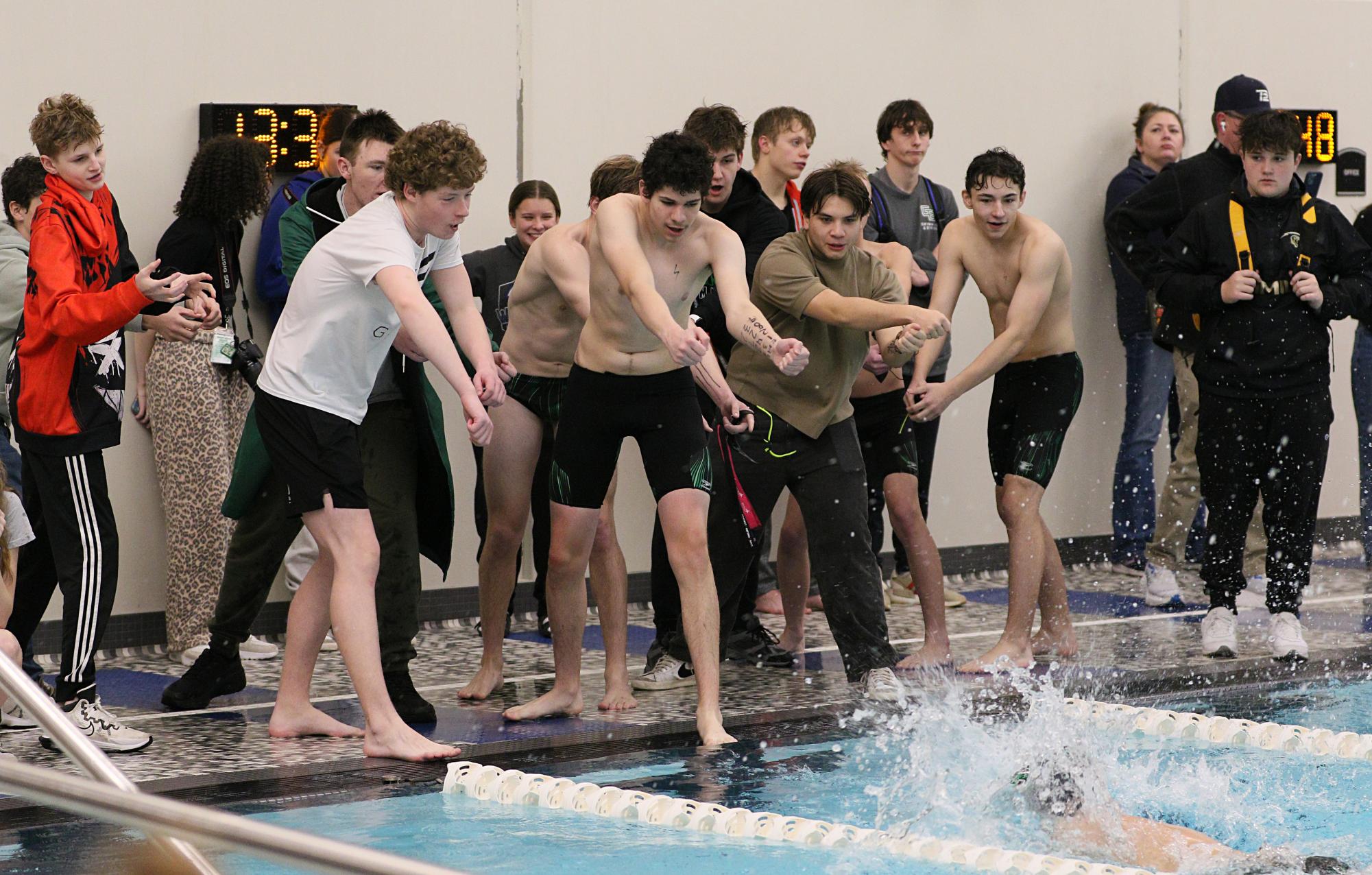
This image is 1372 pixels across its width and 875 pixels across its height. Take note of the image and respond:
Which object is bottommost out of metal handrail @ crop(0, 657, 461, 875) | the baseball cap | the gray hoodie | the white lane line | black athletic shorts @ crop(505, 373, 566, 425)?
the white lane line

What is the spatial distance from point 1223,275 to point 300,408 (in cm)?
389

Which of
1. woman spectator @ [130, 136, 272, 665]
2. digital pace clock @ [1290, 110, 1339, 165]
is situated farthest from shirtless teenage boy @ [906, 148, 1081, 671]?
digital pace clock @ [1290, 110, 1339, 165]

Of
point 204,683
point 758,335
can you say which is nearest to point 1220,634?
point 758,335

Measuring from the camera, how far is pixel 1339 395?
10906mm

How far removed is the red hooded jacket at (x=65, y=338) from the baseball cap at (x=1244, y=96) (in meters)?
5.46

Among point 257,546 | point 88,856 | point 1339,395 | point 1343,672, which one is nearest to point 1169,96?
point 1339,395

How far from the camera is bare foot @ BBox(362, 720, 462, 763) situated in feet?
17.0

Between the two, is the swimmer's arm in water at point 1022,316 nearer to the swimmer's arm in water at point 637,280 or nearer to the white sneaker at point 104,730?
the swimmer's arm in water at point 637,280

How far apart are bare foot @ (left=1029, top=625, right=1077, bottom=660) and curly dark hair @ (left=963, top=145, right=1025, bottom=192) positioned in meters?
1.84

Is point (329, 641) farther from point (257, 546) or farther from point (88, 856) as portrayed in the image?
point (88, 856)

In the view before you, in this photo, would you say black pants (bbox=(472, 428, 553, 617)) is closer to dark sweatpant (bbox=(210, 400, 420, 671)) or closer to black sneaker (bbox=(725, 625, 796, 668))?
black sneaker (bbox=(725, 625, 796, 668))

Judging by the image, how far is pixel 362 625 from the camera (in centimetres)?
522

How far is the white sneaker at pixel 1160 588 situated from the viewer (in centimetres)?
841

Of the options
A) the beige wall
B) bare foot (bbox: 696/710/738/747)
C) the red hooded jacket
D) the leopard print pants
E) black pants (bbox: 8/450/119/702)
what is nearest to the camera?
the red hooded jacket
